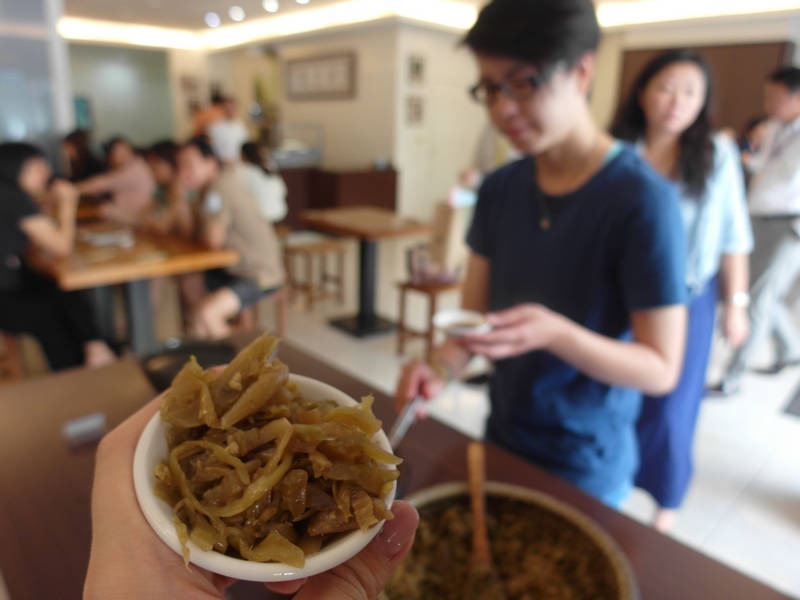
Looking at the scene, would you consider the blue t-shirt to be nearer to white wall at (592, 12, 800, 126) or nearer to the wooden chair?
the wooden chair

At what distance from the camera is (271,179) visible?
3.91 metres

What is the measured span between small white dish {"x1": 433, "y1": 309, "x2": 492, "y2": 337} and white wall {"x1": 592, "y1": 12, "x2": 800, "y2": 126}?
505 centimetres

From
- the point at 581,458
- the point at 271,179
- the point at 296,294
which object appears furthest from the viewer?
the point at 296,294

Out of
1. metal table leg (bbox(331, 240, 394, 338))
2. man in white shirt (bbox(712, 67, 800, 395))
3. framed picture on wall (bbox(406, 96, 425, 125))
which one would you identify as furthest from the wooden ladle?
framed picture on wall (bbox(406, 96, 425, 125))

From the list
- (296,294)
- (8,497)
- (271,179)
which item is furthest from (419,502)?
(296,294)

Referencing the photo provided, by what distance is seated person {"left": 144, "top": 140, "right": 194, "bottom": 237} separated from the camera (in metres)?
3.18

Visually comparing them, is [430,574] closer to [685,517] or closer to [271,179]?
[685,517]

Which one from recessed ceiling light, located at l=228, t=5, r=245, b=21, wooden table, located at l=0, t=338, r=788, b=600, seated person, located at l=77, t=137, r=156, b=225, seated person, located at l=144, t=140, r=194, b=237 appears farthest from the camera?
seated person, located at l=77, t=137, r=156, b=225

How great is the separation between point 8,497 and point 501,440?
872 millimetres

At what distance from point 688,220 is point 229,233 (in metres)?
2.24

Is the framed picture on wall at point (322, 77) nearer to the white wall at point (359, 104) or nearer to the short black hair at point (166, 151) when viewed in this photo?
the white wall at point (359, 104)

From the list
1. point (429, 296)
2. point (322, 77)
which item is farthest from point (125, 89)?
point (429, 296)

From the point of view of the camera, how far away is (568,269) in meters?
1.02

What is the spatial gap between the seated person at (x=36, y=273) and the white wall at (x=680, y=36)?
483 cm
